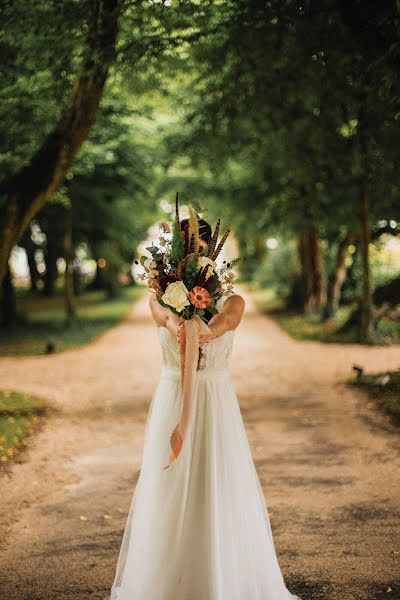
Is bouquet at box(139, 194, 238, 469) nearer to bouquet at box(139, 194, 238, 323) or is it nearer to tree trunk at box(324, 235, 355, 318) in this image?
bouquet at box(139, 194, 238, 323)

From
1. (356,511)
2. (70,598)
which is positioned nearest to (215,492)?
(70,598)

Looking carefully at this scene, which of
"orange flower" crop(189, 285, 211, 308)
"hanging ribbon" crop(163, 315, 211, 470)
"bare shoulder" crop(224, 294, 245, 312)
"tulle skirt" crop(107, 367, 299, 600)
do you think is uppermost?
"orange flower" crop(189, 285, 211, 308)

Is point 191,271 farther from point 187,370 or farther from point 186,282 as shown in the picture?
point 187,370

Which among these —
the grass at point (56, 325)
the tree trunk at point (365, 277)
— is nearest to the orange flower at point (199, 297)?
the tree trunk at point (365, 277)

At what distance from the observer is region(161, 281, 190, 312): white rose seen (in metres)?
3.60

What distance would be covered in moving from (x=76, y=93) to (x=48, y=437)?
14.8 feet

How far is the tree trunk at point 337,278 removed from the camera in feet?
61.4

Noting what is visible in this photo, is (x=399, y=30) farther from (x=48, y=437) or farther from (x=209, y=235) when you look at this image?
(x=48, y=437)

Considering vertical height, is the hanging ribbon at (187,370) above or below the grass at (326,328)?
above

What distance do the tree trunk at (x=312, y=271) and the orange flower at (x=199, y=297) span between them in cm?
1795

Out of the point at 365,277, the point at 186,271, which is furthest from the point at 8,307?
the point at 186,271

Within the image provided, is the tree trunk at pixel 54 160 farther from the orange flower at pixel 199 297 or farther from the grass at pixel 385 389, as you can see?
the grass at pixel 385 389

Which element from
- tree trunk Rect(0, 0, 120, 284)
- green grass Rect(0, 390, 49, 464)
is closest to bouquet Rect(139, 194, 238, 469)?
green grass Rect(0, 390, 49, 464)

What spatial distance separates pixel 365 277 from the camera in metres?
15.3
